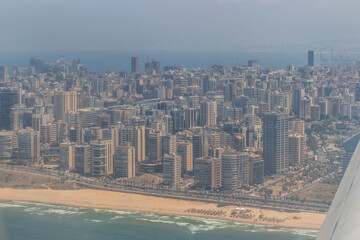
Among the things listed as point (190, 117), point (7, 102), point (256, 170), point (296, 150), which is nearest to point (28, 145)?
point (7, 102)

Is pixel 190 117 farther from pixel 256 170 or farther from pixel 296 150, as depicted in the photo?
pixel 256 170

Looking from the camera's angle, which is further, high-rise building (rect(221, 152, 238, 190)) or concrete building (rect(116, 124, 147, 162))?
concrete building (rect(116, 124, 147, 162))

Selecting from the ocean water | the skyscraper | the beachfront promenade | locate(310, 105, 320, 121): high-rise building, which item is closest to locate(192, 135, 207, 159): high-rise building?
the beachfront promenade

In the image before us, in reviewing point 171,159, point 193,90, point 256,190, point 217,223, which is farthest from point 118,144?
point 193,90

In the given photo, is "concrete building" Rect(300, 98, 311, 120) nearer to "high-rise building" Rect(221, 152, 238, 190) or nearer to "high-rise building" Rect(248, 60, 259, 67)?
"high-rise building" Rect(248, 60, 259, 67)

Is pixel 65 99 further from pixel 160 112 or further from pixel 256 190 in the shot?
pixel 256 190

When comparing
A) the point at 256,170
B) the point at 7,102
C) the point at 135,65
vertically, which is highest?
the point at 135,65
